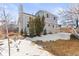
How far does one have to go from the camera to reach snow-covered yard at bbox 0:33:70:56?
1.82 m

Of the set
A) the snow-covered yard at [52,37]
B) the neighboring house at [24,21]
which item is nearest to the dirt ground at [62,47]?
the snow-covered yard at [52,37]

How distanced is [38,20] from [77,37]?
0.30m

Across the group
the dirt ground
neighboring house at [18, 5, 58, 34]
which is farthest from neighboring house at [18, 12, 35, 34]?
the dirt ground

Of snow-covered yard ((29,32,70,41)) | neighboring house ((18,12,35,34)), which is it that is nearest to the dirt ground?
snow-covered yard ((29,32,70,41))

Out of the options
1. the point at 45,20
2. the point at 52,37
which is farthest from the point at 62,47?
the point at 45,20

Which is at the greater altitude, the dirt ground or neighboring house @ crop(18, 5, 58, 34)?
neighboring house @ crop(18, 5, 58, 34)

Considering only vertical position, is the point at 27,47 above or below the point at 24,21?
below

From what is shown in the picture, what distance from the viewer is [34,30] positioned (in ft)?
5.99

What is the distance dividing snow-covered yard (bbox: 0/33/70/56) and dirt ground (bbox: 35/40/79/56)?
0.03 metres

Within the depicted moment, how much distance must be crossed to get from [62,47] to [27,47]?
0.81ft

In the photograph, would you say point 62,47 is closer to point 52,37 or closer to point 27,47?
point 52,37

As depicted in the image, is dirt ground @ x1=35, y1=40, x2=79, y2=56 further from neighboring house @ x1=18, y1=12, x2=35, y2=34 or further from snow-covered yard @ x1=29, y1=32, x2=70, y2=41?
neighboring house @ x1=18, y1=12, x2=35, y2=34

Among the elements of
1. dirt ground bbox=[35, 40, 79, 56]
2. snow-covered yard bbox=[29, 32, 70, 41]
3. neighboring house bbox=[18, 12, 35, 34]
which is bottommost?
dirt ground bbox=[35, 40, 79, 56]

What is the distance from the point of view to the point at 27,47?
182 centimetres
